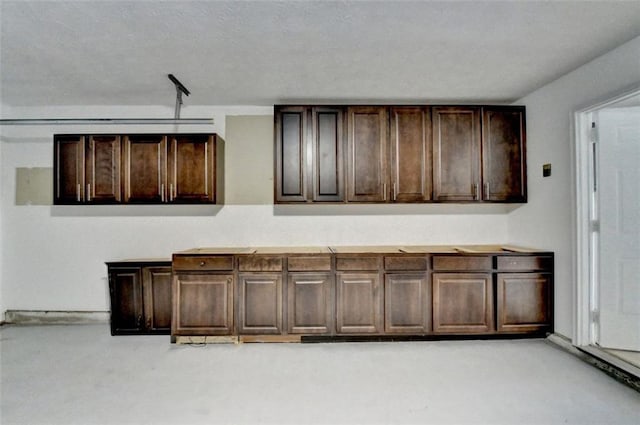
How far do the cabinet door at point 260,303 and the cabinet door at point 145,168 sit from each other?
141cm

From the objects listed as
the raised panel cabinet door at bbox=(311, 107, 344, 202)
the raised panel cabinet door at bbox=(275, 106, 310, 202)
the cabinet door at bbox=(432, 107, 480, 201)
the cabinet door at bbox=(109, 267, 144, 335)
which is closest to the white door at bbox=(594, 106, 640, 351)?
the cabinet door at bbox=(432, 107, 480, 201)

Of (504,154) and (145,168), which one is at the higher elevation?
(504,154)

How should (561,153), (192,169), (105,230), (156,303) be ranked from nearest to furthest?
(561,153) → (156,303) → (192,169) → (105,230)

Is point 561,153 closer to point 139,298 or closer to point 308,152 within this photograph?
point 308,152

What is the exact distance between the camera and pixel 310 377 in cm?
255

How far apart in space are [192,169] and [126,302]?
64.5 inches

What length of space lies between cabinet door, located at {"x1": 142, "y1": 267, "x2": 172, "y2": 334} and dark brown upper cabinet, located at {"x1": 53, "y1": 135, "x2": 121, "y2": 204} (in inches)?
40.4

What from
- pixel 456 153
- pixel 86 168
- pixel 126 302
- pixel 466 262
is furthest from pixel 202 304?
pixel 456 153

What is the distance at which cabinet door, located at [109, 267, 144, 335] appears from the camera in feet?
11.3

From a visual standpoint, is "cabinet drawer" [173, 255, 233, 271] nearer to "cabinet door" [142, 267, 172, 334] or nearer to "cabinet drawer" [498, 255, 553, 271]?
"cabinet door" [142, 267, 172, 334]

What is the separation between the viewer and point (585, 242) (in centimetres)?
290

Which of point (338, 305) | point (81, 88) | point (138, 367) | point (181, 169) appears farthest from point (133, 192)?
point (338, 305)

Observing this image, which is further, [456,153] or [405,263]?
[456,153]

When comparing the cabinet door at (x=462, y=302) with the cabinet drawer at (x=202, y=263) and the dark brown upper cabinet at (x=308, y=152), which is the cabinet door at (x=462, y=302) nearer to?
the dark brown upper cabinet at (x=308, y=152)
